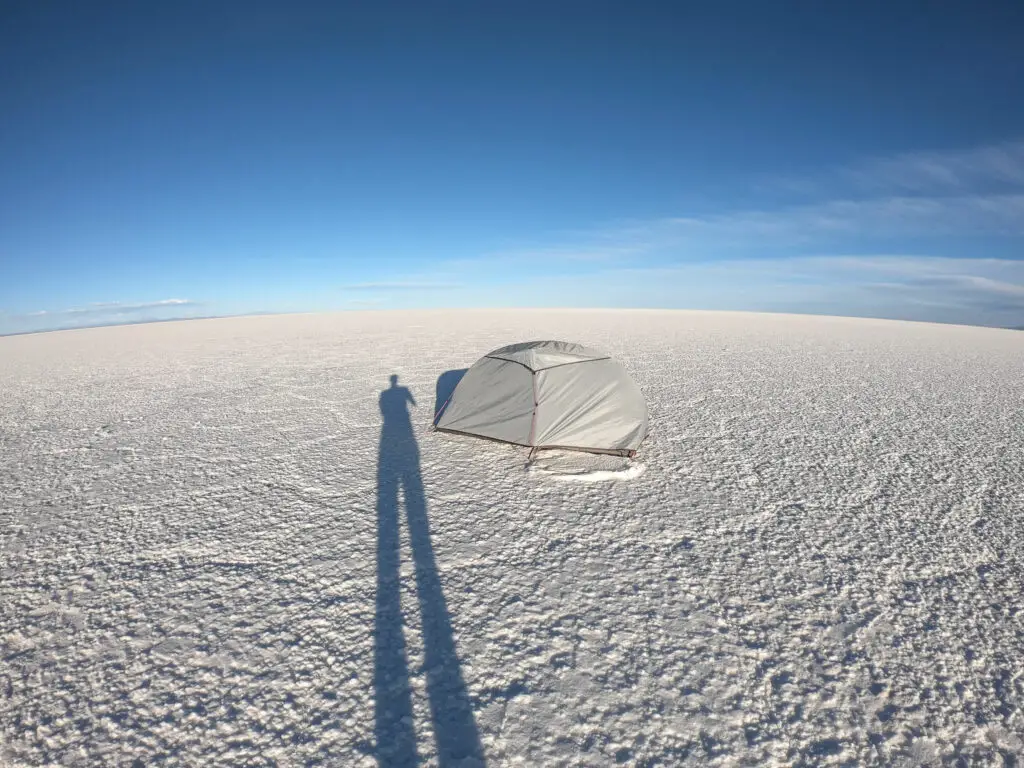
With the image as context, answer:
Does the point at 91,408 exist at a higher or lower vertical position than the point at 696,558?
higher

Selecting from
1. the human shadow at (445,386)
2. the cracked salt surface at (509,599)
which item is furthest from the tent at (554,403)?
the human shadow at (445,386)

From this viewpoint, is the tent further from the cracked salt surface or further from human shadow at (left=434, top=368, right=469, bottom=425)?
human shadow at (left=434, top=368, right=469, bottom=425)

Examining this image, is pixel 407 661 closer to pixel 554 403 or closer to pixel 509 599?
pixel 509 599

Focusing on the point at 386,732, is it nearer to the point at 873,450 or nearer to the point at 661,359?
the point at 873,450

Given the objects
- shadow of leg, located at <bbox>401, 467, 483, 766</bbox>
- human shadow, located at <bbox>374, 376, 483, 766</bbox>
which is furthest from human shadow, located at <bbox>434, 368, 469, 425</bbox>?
shadow of leg, located at <bbox>401, 467, 483, 766</bbox>

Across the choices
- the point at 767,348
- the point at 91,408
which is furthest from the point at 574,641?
the point at 767,348

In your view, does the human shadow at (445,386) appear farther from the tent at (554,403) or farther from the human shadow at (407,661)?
the human shadow at (407,661)
